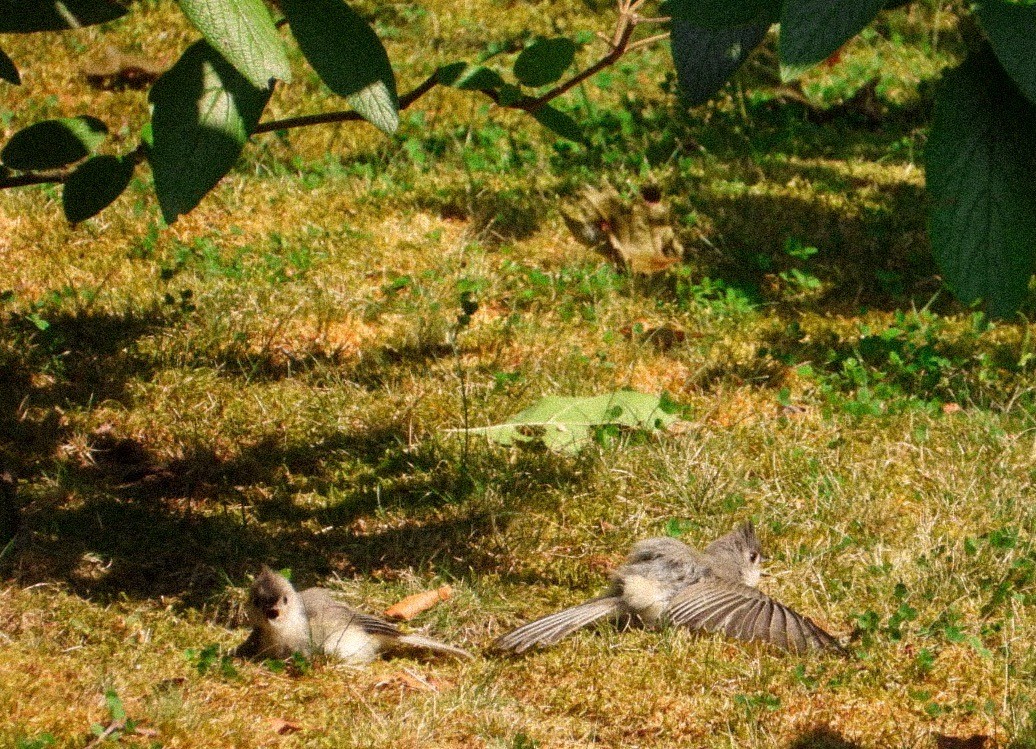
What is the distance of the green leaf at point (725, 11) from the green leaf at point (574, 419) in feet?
10.4

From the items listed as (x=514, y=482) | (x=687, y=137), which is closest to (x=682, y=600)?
(x=514, y=482)

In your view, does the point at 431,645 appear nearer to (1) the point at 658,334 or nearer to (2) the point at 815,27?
(1) the point at 658,334

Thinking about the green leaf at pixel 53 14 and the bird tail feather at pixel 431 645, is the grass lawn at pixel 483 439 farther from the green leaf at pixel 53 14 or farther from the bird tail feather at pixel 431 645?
the green leaf at pixel 53 14

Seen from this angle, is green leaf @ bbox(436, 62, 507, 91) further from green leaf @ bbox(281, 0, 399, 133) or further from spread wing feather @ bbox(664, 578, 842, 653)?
spread wing feather @ bbox(664, 578, 842, 653)

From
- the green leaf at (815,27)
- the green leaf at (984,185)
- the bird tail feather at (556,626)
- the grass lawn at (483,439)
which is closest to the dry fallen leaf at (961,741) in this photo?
the grass lawn at (483,439)

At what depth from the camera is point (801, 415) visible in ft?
17.3

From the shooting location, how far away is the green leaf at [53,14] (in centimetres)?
284

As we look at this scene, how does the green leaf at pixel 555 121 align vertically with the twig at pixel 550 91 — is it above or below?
below

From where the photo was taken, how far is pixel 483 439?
4.96 metres

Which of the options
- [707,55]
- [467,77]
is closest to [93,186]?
[467,77]

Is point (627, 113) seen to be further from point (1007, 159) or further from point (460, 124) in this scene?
point (1007, 159)

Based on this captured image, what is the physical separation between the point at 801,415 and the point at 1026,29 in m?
3.79

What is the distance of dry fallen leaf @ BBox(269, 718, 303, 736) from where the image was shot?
10.8 feet

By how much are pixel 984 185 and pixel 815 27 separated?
0.31 metres
